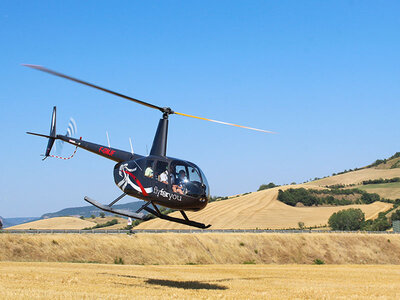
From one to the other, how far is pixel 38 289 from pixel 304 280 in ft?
57.0

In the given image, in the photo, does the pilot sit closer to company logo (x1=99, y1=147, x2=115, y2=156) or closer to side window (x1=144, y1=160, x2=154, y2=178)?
side window (x1=144, y1=160, x2=154, y2=178)

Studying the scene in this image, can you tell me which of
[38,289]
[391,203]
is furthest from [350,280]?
[391,203]

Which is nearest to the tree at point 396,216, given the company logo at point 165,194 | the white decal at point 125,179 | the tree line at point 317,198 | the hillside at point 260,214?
the hillside at point 260,214

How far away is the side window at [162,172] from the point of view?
2266cm

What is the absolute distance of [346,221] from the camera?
111 meters

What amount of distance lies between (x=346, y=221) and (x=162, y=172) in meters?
95.7

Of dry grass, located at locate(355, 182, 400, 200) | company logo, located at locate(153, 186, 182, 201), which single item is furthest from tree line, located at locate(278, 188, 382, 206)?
company logo, located at locate(153, 186, 182, 201)

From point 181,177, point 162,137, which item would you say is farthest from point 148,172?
point 162,137

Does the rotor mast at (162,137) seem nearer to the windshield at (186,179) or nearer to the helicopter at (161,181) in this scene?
the helicopter at (161,181)

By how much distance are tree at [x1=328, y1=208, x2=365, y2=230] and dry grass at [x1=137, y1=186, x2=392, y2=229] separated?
152 inches

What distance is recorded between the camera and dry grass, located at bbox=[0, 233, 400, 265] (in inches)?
1689

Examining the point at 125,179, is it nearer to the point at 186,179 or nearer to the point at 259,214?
the point at 186,179

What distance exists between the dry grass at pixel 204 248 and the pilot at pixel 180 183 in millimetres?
23399

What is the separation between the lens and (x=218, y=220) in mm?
114438
